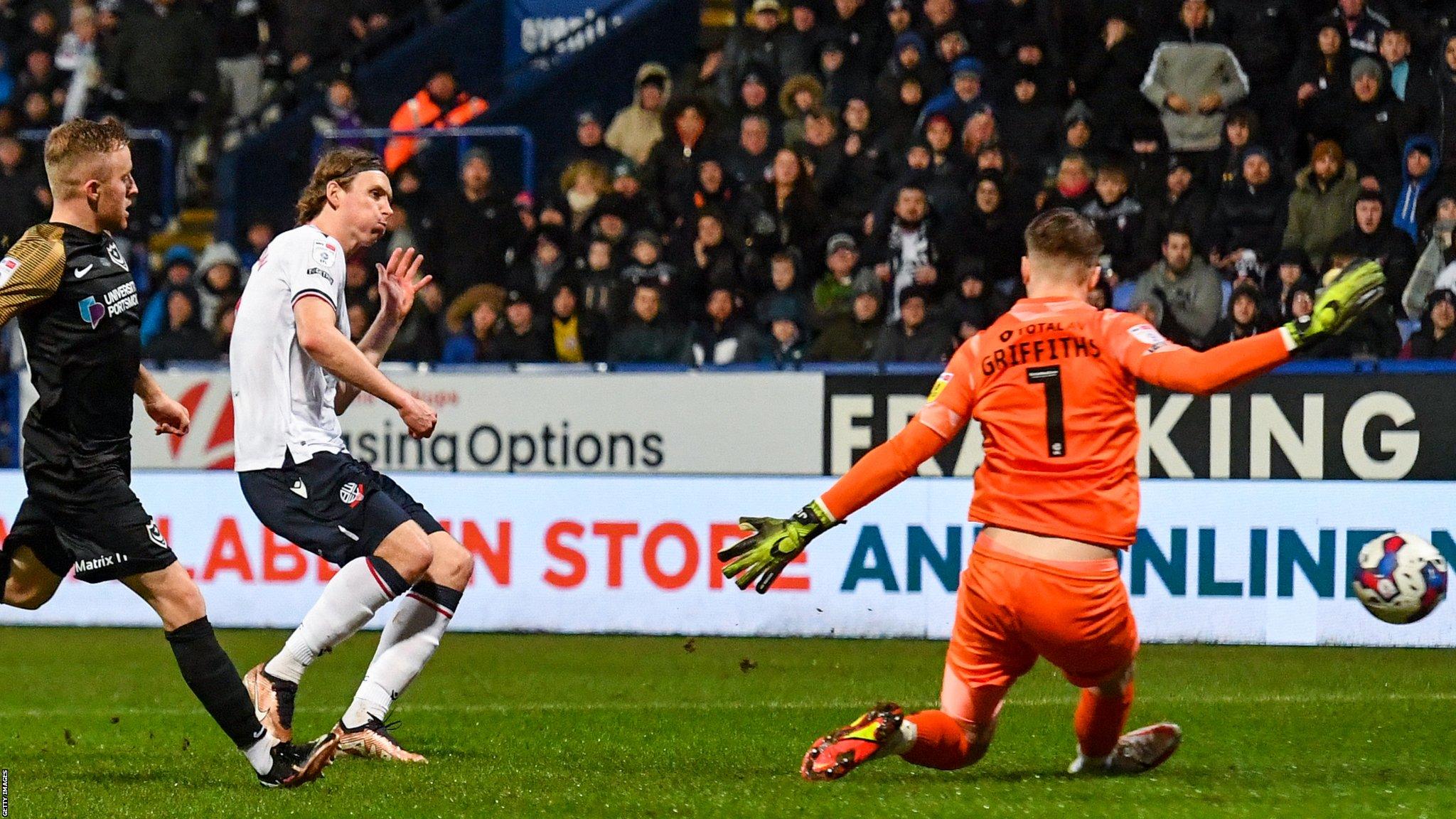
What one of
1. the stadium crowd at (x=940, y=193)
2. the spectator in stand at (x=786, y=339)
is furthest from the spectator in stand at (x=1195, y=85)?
the spectator in stand at (x=786, y=339)

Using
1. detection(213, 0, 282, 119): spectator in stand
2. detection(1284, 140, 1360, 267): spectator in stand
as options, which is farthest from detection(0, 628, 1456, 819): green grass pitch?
detection(213, 0, 282, 119): spectator in stand

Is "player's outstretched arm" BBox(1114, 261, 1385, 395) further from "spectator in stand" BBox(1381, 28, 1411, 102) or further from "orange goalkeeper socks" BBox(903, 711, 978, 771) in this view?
"spectator in stand" BBox(1381, 28, 1411, 102)

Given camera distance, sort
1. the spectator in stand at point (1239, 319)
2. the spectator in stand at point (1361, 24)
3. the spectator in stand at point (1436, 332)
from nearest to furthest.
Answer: the spectator in stand at point (1436, 332)
the spectator in stand at point (1239, 319)
the spectator in stand at point (1361, 24)

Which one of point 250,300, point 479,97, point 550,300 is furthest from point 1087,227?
point 479,97

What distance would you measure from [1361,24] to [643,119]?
5725 mm

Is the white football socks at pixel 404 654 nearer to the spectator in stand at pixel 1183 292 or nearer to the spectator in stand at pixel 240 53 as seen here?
the spectator in stand at pixel 1183 292

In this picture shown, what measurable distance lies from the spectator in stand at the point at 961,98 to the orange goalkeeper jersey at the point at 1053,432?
937 centimetres

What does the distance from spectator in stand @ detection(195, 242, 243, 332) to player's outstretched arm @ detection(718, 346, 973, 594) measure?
10801mm

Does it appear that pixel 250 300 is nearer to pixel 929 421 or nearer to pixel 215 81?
pixel 929 421

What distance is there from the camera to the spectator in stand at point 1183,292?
13.7m

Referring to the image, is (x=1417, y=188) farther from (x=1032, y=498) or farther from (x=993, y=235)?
(x=1032, y=498)

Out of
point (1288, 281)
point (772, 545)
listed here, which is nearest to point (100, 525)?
point (772, 545)

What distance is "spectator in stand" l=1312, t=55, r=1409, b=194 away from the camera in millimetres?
14430

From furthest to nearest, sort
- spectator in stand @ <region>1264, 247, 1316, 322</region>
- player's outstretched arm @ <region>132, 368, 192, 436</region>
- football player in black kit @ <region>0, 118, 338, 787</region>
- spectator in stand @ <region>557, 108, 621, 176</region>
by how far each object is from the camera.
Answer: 1. spectator in stand @ <region>557, 108, 621, 176</region>
2. spectator in stand @ <region>1264, 247, 1316, 322</region>
3. player's outstretched arm @ <region>132, 368, 192, 436</region>
4. football player in black kit @ <region>0, 118, 338, 787</region>
